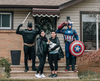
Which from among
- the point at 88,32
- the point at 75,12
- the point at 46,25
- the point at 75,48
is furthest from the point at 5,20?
the point at 88,32

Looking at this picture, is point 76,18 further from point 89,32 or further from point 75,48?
point 75,48

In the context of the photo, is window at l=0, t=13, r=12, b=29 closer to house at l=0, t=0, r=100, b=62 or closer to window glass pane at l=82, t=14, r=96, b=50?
house at l=0, t=0, r=100, b=62

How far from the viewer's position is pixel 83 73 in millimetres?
6941

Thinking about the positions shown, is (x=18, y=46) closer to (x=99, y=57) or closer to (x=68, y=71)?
(x=68, y=71)

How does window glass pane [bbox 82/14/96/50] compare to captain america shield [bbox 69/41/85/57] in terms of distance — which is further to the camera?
window glass pane [bbox 82/14/96/50]

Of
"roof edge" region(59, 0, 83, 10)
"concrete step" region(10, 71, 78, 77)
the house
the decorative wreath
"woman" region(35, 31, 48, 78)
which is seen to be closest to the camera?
"woman" region(35, 31, 48, 78)

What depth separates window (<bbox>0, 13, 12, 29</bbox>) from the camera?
7926 mm

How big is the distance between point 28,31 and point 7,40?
58.6 inches

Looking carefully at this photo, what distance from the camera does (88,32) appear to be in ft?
26.1

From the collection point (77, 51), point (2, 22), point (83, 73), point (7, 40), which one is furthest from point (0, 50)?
point (83, 73)

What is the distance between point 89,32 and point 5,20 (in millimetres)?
4615

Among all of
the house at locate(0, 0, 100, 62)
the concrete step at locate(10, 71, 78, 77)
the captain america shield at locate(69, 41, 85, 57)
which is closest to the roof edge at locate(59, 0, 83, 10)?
the house at locate(0, 0, 100, 62)

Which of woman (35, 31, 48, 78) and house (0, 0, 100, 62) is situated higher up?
house (0, 0, 100, 62)

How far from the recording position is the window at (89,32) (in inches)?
312
